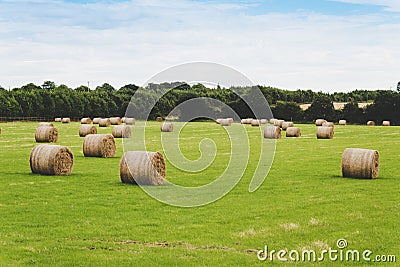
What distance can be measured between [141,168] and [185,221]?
207 inches

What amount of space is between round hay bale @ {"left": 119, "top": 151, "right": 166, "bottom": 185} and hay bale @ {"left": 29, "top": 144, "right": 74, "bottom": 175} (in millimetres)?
3136

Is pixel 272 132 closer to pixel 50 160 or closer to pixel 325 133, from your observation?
pixel 325 133

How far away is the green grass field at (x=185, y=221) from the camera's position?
1064 centimetres

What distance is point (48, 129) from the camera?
39906mm

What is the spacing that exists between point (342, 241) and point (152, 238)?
353cm

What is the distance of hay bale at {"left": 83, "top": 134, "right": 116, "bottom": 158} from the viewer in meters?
28.2

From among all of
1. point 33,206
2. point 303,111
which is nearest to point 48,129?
point 33,206

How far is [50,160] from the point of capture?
68.1 feet

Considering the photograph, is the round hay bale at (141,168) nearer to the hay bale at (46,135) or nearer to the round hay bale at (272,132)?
the hay bale at (46,135)

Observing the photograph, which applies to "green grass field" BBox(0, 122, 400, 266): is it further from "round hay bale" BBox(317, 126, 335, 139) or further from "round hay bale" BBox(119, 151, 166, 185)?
"round hay bale" BBox(317, 126, 335, 139)

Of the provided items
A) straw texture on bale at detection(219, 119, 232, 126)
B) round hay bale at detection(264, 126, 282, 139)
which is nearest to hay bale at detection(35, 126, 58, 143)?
round hay bale at detection(264, 126, 282, 139)

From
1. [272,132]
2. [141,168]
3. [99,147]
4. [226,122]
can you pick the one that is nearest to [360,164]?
[141,168]

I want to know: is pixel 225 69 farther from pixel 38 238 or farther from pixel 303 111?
pixel 303 111

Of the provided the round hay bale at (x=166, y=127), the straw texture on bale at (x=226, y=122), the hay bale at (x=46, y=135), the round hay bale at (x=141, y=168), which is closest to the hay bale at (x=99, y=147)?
the round hay bale at (x=141, y=168)
